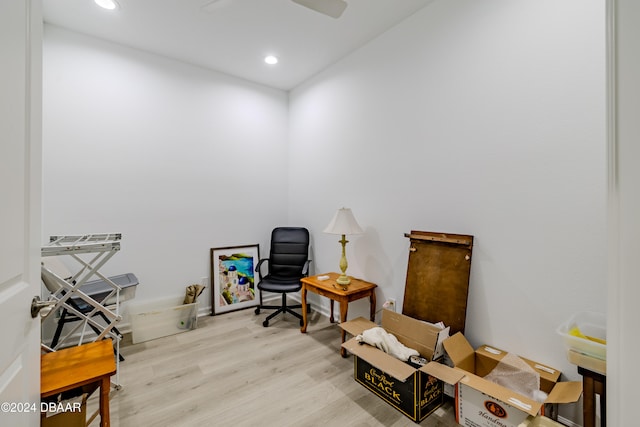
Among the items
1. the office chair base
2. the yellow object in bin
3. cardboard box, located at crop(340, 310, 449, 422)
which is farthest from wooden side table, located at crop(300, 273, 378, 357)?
the yellow object in bin

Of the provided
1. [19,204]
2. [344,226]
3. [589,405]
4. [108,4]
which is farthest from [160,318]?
[589,405]

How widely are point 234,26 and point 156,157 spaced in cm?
164

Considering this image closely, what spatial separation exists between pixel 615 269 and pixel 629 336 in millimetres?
168

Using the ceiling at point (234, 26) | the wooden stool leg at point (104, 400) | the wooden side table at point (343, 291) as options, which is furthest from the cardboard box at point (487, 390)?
the ceiling at point (234, 26)

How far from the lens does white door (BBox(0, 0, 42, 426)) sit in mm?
838

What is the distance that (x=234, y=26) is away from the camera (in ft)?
9.20

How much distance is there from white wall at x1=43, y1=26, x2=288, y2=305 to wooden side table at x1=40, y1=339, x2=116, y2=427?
1.59 meters

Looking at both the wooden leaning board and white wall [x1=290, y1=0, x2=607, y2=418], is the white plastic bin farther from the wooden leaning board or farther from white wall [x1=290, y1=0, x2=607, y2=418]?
the wooden leaning board

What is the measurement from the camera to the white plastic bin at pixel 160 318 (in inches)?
115

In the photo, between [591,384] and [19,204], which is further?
[591,384]

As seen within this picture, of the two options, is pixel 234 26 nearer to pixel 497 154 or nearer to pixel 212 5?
pixel 212 5

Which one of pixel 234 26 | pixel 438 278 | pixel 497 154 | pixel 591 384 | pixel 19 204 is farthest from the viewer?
pixel 234 26

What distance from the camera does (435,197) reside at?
2.48 metres

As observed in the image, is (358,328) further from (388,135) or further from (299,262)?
(388,135)
